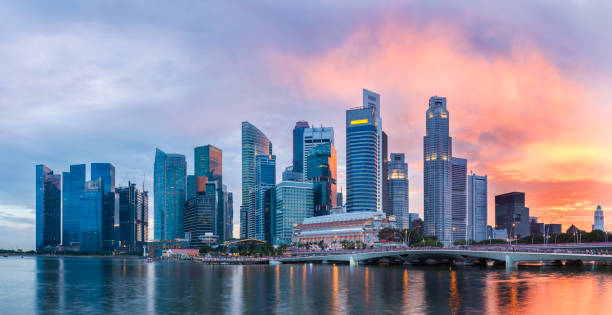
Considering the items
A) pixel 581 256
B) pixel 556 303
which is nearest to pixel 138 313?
pixel 556 303

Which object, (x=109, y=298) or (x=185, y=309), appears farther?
(x=109, y=298)

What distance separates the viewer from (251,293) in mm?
93688

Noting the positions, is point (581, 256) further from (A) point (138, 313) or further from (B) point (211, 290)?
(A) point (138, 313)

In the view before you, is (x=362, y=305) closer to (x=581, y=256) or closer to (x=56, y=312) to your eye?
(x=56, y=312)

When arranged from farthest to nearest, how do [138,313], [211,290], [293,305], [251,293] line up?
[211,290] → [251,293] → [293,305] → [138,313]

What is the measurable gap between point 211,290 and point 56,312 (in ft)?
109

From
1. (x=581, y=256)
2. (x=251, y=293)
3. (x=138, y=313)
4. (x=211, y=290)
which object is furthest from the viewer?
(x=581, y=256)

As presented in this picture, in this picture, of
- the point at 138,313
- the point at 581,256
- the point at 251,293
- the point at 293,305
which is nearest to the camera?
the point at 138,313

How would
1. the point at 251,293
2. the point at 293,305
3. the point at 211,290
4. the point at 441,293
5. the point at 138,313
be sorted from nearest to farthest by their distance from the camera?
1. the point at 138,313
2. the point at 293,305
3. the point at 441,293
4. the point at 251,293
5. the point at 211,290

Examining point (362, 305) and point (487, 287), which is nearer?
point (362, 305)

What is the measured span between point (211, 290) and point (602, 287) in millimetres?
71373

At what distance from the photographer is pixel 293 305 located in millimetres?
75625

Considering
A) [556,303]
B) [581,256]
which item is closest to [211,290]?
[556,303]

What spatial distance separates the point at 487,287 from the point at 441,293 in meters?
13.8
